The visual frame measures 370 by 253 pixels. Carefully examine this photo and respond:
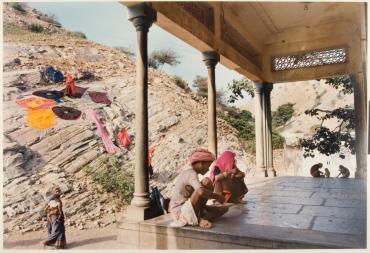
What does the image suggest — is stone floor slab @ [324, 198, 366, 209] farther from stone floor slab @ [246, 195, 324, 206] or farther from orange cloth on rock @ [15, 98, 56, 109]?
orange cloth on rock @ [15, 98, 56, 109]

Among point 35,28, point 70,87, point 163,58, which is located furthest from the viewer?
point 163,58

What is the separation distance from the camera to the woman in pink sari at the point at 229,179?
17.7 ft

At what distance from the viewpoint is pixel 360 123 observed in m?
9.11

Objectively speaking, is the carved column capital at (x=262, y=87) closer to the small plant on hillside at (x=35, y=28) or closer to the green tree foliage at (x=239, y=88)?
the green tree foliage at (x=239, y=88)

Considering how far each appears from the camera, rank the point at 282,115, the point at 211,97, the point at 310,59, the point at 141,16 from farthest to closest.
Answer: the point at 282,115
the point at 310,59
the point at 211,97
the point at 141,16

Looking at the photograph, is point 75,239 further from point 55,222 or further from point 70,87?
point 70,87

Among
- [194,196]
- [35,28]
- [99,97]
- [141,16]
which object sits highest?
[35,28]

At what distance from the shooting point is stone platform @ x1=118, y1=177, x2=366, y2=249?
343 centimetres

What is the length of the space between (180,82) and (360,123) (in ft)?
77.2

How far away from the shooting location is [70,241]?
10852 mm

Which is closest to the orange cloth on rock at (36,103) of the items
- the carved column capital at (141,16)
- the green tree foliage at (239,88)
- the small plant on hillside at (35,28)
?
the green tree foliage at (239,88)

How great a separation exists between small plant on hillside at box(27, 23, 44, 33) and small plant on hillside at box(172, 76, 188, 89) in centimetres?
1267

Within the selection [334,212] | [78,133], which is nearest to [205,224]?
[334,212]

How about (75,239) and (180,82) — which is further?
(180,82)
